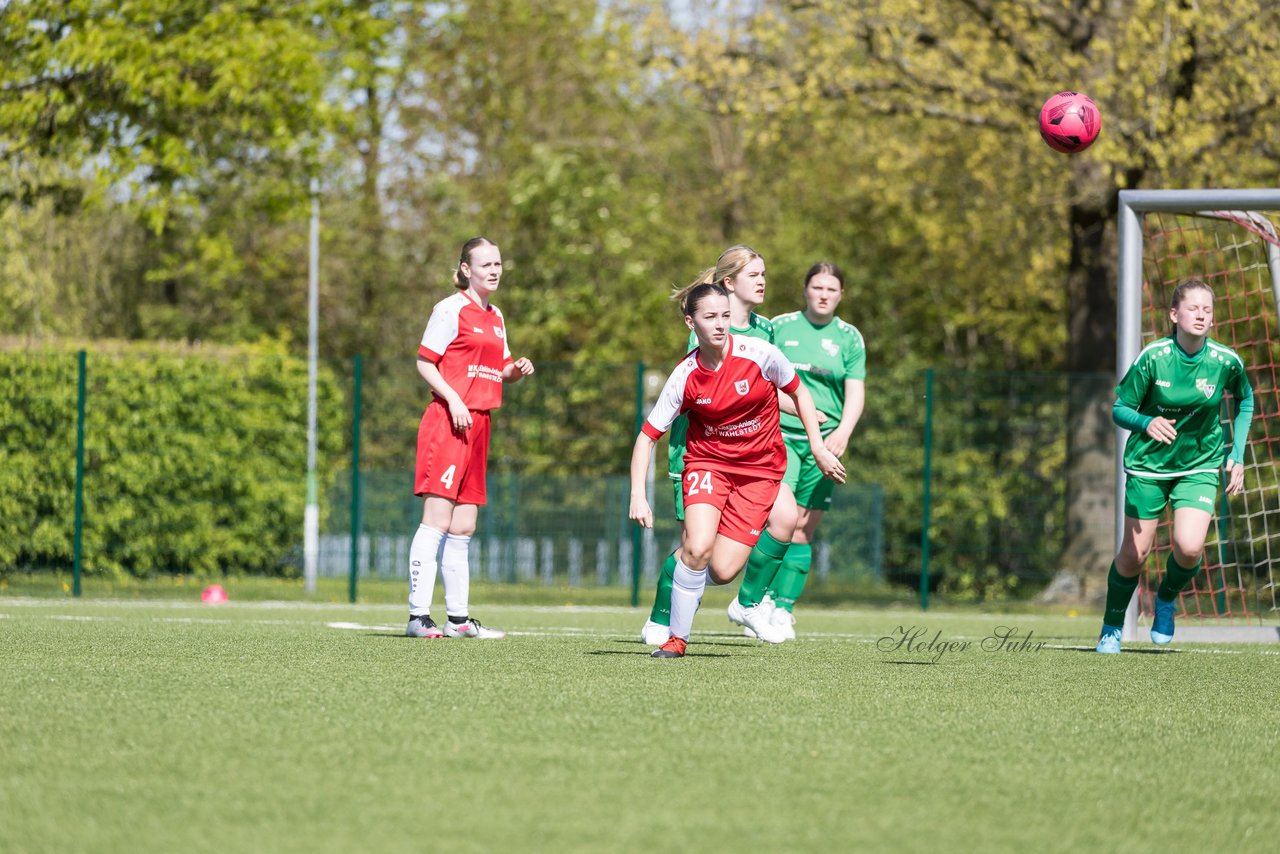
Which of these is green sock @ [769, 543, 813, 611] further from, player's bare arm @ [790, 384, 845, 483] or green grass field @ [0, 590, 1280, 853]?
player's bare arm @ [790, 384, 845, 483]

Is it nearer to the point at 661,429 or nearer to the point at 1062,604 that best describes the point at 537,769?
the point at 661,429

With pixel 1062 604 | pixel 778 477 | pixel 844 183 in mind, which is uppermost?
pixel 844 183

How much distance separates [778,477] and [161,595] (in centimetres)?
844

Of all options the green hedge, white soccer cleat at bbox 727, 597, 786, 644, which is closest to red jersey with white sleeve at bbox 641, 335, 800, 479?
white soccer cleat at bbox 727, 597, 786, 644

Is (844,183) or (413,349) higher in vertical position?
(844,183)

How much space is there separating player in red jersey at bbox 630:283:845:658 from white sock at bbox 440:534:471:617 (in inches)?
54.4

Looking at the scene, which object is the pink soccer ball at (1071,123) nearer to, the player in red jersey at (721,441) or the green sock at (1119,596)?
the green sock at (1119,596)

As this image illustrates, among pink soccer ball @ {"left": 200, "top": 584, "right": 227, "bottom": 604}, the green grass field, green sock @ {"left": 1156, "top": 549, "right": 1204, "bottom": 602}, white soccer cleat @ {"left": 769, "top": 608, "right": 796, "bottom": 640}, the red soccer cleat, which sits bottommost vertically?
pink soccer ball @ {"left": 200, "top": 584, "right": 227, "bottom": 604}

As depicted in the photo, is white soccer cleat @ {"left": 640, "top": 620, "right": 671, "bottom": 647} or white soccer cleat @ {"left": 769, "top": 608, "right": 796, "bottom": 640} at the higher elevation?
white soccer cleat @ {"left": 640, "top": 620, "right": 671, "bottom": 647}

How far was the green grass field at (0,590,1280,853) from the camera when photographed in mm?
3543

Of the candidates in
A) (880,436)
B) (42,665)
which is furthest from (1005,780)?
(880,436)

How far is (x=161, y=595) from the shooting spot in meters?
14.0

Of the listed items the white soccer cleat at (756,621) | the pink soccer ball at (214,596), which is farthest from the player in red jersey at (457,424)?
the pink soccer ball at (214,596)

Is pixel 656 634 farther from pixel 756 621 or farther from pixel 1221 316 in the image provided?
pixel 1221 316
